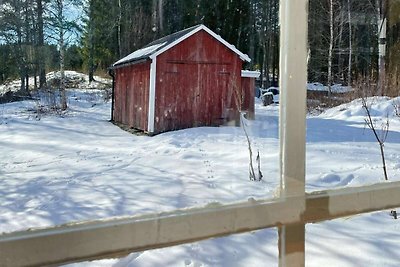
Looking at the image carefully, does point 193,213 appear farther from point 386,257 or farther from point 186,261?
point 386,257

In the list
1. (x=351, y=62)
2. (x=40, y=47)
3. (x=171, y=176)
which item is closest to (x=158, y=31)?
(x=40, y=47)

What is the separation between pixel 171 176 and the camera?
6.72ft

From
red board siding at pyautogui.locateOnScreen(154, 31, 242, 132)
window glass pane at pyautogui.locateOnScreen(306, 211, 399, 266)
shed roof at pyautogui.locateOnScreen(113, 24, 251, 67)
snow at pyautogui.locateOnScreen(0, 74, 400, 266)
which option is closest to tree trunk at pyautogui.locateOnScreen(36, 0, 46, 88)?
snow at pyautogui.locateOnScreen(0, 74, 400, 266)

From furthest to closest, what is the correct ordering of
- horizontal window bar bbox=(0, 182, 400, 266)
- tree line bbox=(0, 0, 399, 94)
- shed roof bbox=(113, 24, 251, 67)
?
1. shed roof bbox=(113, 24, 251, 67)
2. tree line bbox=(0, 0, 399, 94)
3. horizontal window bar bbox=(0, 182, 400, 266)

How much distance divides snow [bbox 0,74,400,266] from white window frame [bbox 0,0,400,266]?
96mm

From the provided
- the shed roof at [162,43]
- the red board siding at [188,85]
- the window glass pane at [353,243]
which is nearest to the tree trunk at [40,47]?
the shed roof at [162,43]

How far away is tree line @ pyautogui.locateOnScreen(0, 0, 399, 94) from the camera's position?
977mm

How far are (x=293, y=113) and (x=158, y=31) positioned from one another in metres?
0.98

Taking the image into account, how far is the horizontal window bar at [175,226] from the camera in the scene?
0.43 metres

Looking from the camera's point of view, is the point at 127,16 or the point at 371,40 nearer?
the point at 127,16

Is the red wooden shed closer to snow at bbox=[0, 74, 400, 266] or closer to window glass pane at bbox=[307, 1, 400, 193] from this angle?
snow at bbox=[0, 74, 400, 266]

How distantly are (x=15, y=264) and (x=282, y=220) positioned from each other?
13.9 inches

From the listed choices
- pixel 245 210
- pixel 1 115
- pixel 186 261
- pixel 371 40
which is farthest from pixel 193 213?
pixel 371 40

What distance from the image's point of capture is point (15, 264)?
0.42 metres
